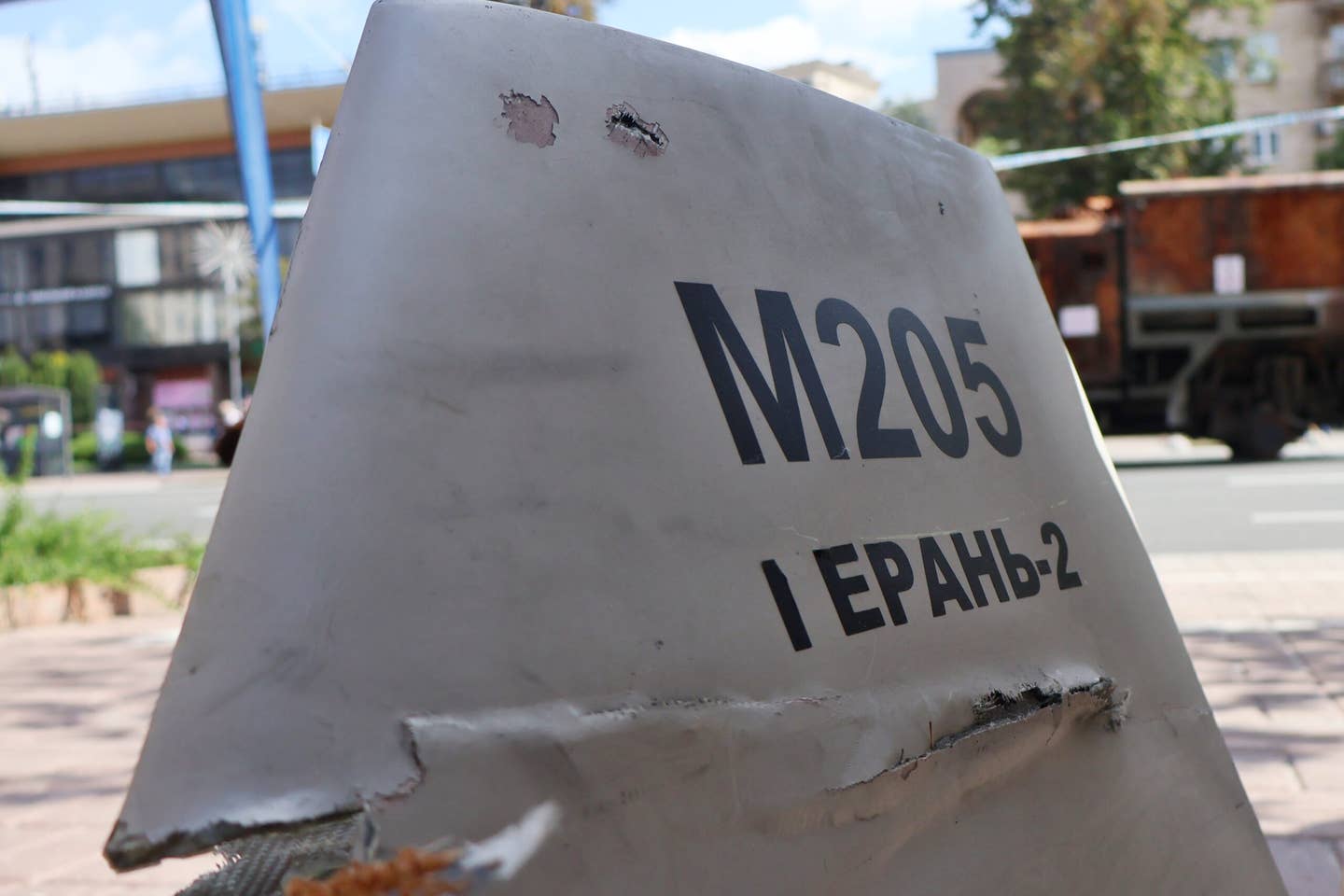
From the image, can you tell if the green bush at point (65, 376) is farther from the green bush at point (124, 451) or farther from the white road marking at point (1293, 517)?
the white road marking at point (1293, 517)

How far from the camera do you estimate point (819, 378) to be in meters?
1.53

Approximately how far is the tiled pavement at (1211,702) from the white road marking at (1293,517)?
1979mm

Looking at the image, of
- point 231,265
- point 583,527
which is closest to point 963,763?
point 583,527

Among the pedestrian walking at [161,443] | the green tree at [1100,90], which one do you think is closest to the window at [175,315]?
the pedestrian walking at [161,443]

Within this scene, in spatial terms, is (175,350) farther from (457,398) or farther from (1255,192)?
(457,398)

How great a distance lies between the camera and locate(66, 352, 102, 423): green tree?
36.7 meters

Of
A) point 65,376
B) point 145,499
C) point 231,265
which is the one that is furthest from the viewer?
point 65,376

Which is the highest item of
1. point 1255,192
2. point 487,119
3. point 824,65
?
point 824,65

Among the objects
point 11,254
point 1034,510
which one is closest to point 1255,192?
point 1034,510

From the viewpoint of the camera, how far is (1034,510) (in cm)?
182

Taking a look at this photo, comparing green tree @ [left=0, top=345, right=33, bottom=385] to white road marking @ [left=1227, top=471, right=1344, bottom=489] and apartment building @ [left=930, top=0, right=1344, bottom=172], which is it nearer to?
apartment building @ [left=930, top=0, right=1344, bottom=172]

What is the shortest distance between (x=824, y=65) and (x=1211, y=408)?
6.29m

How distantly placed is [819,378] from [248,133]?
3.88 meters

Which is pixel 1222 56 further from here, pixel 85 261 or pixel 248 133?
pixel 85 261
